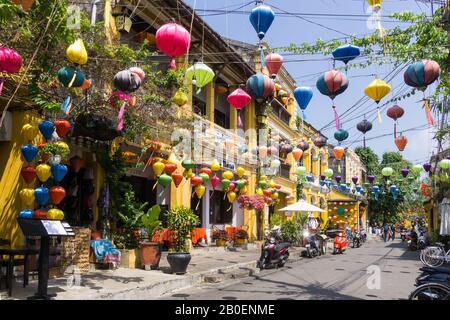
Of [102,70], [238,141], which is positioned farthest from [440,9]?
[238,141]

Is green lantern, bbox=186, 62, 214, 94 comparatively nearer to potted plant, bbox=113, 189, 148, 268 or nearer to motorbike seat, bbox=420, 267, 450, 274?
potted plant, bbox=113, 189, 148, 268

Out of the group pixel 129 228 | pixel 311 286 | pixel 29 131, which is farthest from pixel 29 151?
pixel 311 286

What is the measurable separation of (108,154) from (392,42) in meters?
7.82

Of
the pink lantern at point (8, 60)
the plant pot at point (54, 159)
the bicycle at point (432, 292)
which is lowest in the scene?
the bicycle at point (432, 292)

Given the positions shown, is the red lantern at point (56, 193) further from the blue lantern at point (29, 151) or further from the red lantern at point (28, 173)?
the blue lantern at point (29, 151)

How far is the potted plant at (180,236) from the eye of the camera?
11.7 m

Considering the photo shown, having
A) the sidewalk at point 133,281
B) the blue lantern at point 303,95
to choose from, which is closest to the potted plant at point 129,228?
the sidewalk at point 133,281

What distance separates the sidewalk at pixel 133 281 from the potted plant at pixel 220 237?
190 inches

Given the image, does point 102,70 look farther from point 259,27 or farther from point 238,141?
point 238,141

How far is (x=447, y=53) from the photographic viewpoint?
10.4m

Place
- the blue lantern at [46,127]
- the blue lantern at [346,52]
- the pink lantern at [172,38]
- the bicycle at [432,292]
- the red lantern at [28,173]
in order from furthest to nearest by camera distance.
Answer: the red lantern at [28,173] → the blue lantern at [346,52] → the blue lantern at [46,127] → the pink lantern at [172,38] → the bicycle at [432,292]

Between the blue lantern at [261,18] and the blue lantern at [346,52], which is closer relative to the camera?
the blue lantern at [261,18]

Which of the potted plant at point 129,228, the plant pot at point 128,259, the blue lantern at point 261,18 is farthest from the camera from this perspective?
the potted plant at point 129,228

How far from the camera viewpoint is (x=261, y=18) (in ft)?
29.0
